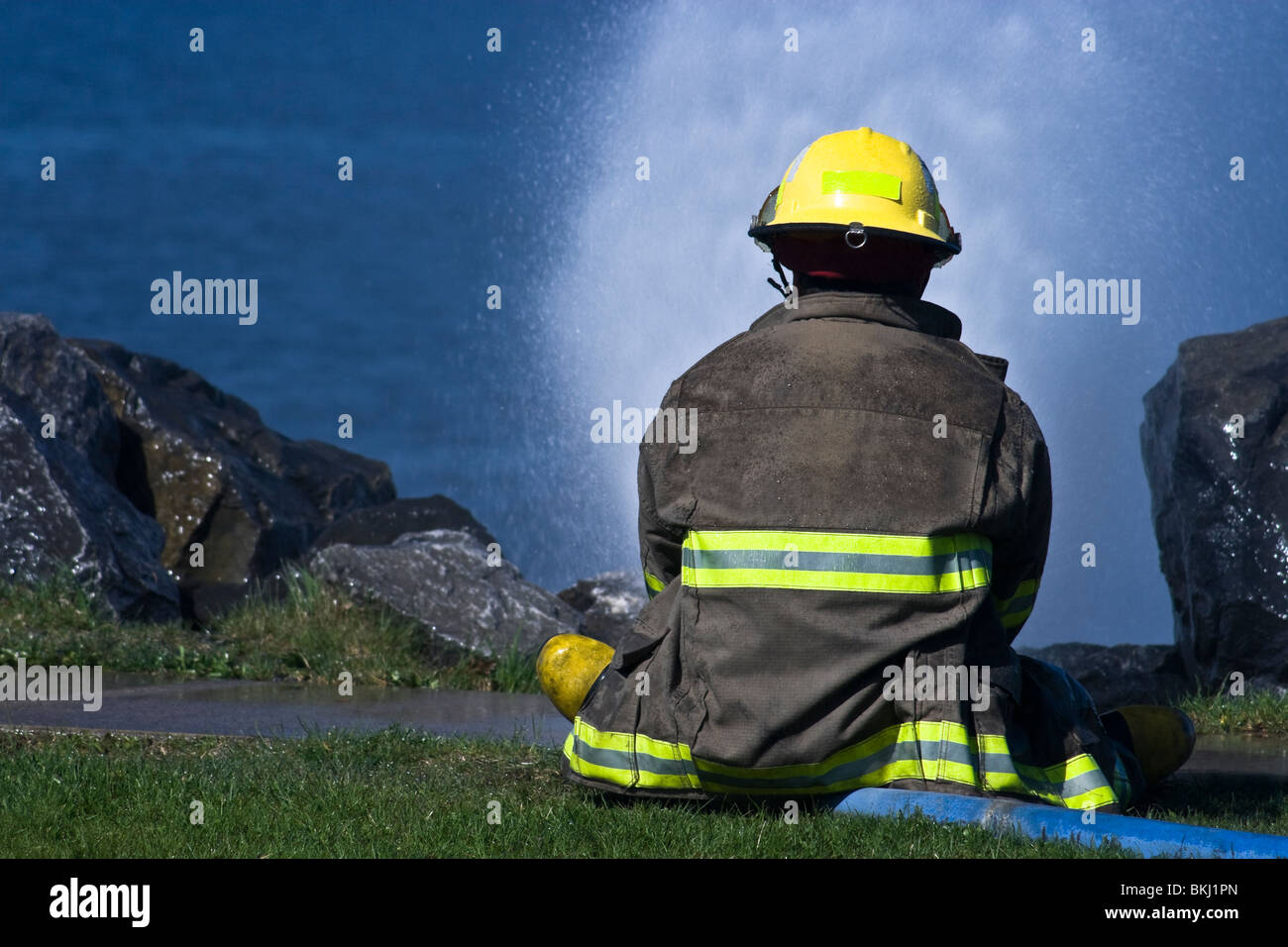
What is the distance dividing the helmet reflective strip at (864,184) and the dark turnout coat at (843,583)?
0.32 m

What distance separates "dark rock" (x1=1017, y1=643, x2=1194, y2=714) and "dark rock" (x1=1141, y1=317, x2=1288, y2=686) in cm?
12

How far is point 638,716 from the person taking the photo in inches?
147

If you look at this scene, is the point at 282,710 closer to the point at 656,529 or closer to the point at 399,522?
the point at 656,529

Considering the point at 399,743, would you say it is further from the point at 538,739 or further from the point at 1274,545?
the point at 1274,545

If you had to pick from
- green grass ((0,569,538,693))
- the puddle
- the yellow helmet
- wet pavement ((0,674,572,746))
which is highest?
the yellow helmet

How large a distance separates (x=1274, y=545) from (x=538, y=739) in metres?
3.70

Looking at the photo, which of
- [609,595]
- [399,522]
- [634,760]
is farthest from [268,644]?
[634,760]

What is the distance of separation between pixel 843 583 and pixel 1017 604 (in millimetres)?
587

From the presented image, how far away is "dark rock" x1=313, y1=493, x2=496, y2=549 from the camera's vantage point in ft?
35.8

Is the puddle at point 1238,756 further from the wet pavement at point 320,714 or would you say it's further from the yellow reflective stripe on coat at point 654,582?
the yellow reflective stripe on coat at point 654,582

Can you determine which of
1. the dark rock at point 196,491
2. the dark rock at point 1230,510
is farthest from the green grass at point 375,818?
the dark rock at point 196,491

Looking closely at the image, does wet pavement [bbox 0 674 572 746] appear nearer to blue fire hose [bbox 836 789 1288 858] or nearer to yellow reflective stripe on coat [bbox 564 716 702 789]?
yellow reflective stripe on coat [bbox 564 716 702 789]

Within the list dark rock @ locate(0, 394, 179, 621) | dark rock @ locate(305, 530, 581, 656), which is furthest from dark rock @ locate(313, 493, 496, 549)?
dark rock @ locate(305, 530, 581, 656)
